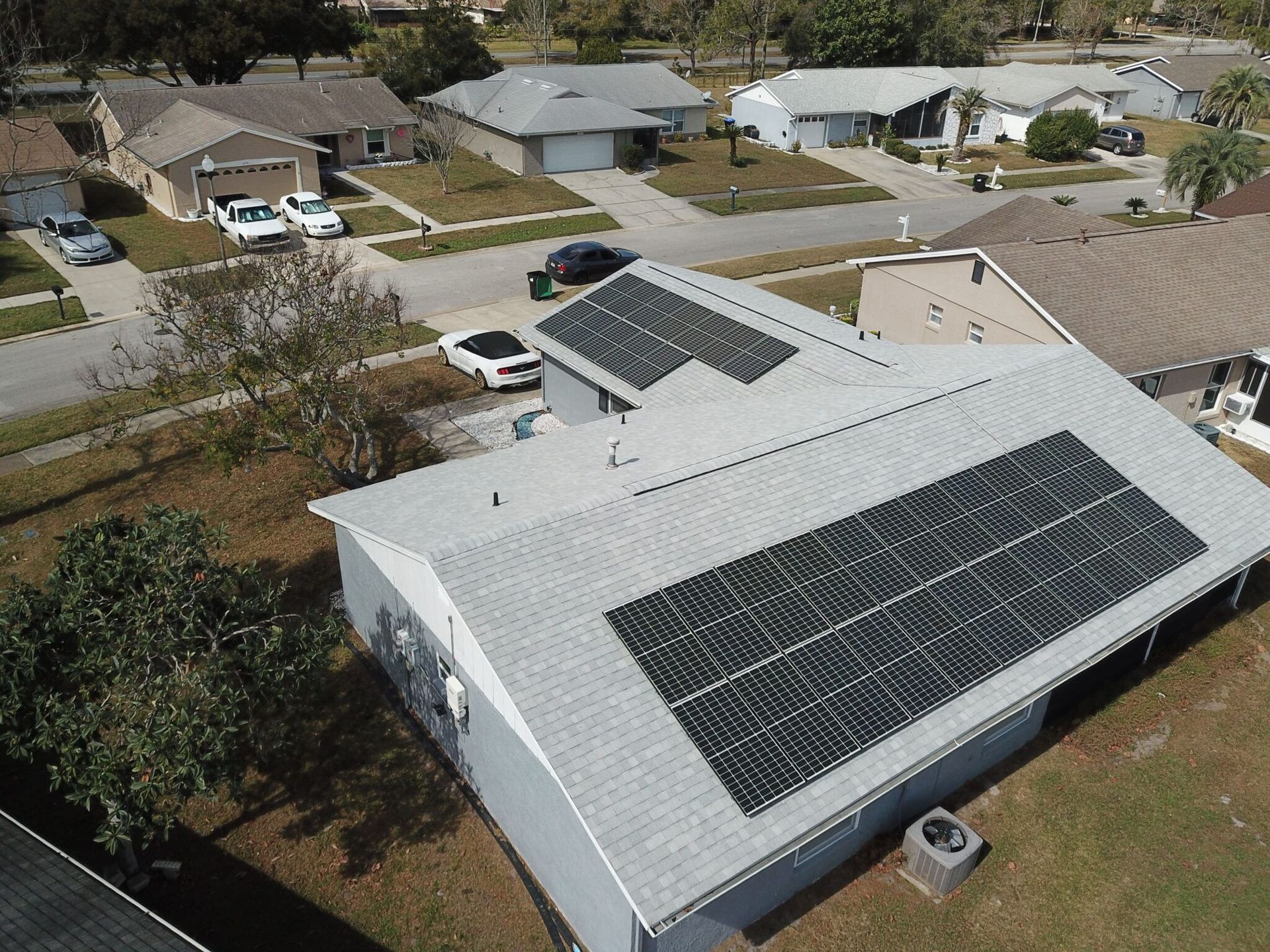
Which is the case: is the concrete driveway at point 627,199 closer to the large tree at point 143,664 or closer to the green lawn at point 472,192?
the green lawn at point 472,192

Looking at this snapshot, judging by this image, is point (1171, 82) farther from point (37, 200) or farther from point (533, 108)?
point (37, 200)

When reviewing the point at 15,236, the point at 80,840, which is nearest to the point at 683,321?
the point at 80,840

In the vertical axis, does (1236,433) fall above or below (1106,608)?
below

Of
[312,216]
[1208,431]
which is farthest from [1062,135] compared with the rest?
[312,216]

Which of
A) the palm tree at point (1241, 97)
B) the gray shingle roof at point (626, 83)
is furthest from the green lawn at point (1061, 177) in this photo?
the gray shingle roof at point (626, 83)

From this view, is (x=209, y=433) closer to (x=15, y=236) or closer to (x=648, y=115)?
(x=15, y=236)

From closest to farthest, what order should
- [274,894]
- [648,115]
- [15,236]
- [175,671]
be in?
[175,671], [274,894], [15,236], [648,115]
